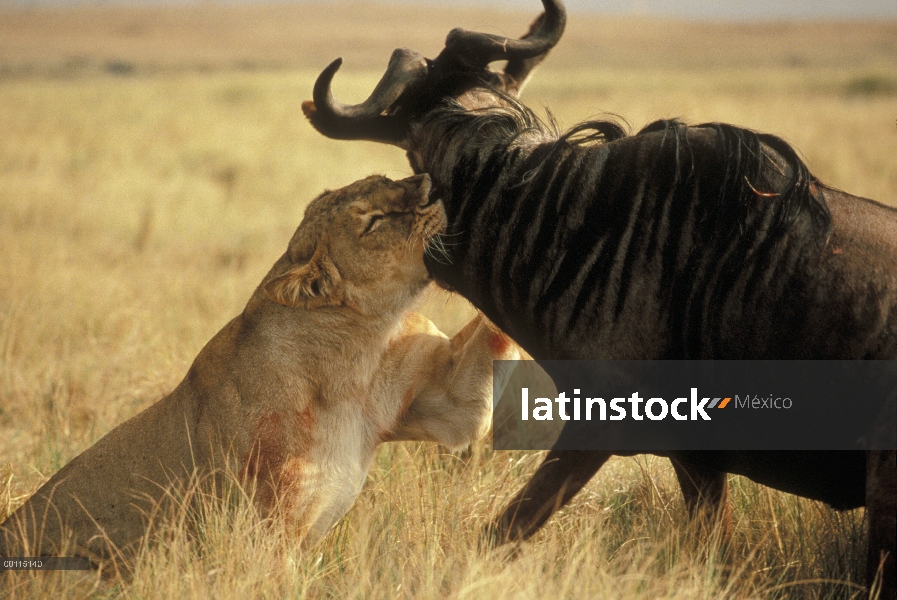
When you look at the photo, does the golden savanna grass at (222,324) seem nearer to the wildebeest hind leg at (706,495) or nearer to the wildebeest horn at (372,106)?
the wildebeest hind leg at (706,495)

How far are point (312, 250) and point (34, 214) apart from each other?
8731 mm

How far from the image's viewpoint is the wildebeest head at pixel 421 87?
3.58 metres

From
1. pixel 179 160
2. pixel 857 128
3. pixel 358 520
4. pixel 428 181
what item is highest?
pixel 857 128

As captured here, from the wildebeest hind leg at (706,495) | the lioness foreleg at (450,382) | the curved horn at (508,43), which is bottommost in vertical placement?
the wildebeest hind leg at (706,495)

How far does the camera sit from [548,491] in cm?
325

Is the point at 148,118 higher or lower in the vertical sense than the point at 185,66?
lower

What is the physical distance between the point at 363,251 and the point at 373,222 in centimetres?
12

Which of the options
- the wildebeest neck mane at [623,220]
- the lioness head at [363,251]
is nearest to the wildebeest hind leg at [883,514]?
the wildebeest neck mane at [623,220]

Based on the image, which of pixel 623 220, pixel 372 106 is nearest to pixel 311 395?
pixel 372 106

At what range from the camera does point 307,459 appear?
350 cm

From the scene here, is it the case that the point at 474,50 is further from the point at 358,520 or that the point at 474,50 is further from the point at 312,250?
the point at 358,520

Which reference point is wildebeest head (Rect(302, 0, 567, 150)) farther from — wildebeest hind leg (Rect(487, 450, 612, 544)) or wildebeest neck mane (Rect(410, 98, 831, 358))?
Result: wildebeest hind leg (Rect(487, 450, 612, 544))

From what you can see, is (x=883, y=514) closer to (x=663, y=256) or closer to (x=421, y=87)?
(x=663, y=256)

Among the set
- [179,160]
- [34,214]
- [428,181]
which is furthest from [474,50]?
[179,160]
